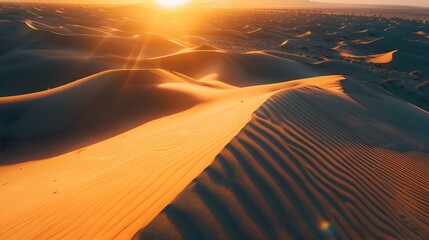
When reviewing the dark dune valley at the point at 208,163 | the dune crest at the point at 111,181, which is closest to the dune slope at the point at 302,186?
the dark dune valley at the point at 208,163

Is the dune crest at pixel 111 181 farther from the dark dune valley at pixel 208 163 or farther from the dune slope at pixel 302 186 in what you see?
the dune slope at pixel 302 186

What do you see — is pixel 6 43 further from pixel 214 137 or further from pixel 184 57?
pixel 214 137

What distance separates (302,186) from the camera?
12.3ft

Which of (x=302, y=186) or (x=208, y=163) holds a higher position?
(x=208, y=163)

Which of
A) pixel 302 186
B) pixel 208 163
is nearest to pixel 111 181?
pixel 208 163

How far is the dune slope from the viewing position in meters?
2.99

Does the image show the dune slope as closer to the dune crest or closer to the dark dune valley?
the dark dune valley

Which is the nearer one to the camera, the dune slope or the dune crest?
the dune slope

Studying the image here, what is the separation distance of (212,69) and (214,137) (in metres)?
11.6

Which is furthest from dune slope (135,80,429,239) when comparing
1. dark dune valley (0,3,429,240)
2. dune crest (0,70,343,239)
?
dune crest (0,70,343,239)

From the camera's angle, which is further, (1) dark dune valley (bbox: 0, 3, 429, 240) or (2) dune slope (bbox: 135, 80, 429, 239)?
(1) dark dune valley (bbox: 0, 3, 429, 240)

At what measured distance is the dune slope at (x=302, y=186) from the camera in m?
2.99

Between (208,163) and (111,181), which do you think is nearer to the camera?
(208,163)

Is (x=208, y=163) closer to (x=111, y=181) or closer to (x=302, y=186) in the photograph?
(x=302, y=186)
